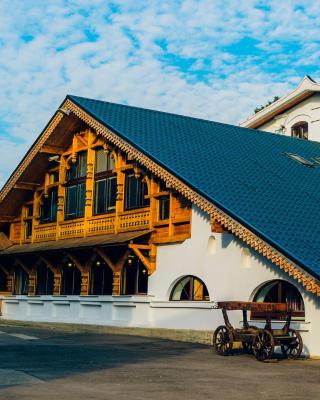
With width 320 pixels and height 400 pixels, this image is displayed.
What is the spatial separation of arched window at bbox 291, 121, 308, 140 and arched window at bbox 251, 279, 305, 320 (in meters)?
15.2

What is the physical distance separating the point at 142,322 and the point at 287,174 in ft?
23.3

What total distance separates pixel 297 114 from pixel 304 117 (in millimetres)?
520

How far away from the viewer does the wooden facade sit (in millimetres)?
23562

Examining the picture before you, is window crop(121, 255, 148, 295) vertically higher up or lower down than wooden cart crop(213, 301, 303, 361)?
higher up

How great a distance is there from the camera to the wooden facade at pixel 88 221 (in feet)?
77.3

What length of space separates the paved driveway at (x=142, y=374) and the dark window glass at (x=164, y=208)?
5.96 metres

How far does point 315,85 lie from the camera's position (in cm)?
3178

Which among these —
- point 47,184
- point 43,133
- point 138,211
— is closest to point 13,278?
point 47,184

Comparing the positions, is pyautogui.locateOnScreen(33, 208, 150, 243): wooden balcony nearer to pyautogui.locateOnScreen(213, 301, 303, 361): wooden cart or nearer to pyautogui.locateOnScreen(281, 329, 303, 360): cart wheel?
pyautogui.locateOnScreen(213, 301, 303, 361): wooden cart

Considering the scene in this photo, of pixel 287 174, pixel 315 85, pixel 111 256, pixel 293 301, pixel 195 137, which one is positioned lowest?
pixel 293 301

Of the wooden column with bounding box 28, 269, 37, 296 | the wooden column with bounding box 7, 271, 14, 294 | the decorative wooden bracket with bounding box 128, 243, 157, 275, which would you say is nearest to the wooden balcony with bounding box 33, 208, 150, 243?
the decorative wooden bracket with bounding box 128, 243, 157, 275

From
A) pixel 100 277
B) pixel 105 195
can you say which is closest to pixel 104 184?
pixel 105 195

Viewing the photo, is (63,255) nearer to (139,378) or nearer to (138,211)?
(138,211)

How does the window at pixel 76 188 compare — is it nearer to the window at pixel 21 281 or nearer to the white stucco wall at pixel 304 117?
the window at pixel 21 281
